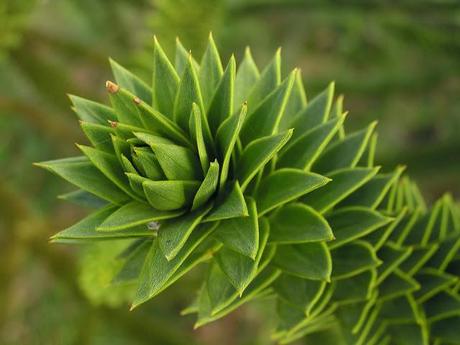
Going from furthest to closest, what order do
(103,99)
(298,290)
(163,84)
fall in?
(103,99) < (298,290) < (163,84)

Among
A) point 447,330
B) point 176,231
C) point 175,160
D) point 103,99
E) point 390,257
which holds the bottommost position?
point 103,99

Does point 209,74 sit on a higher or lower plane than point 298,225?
higher

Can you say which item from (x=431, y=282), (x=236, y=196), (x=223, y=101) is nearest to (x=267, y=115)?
(x=223, y=101)

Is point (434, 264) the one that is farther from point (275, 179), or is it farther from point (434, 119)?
point (434, 119)

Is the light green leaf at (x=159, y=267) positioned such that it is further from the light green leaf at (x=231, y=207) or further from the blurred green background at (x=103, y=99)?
the blurred green background at (x=103, y=99)

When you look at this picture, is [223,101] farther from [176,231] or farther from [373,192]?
[373,192]

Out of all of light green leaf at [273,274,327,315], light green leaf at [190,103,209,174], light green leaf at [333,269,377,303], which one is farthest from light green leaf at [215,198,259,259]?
light green leaf at [333,269,377,303]
